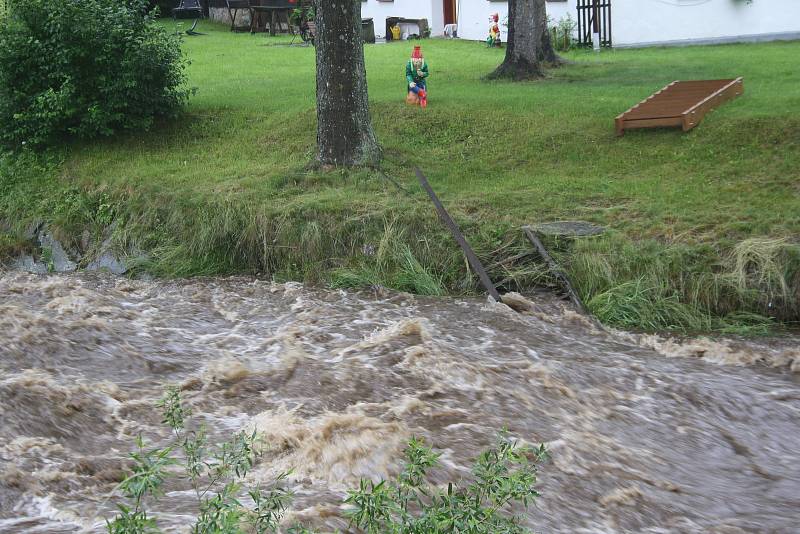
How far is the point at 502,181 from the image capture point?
12.0 meters

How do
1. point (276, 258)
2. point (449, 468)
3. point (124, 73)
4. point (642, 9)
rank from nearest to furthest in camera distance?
point (449, 468) < point (276, 258) < point (124, 73) < point (642, 9)

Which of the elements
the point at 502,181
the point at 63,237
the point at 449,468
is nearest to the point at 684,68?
the point at 502,181

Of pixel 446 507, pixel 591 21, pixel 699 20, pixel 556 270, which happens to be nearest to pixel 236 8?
pixel 591 21

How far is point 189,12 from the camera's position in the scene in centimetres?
3650

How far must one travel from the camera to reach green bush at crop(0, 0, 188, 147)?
14.3 metres

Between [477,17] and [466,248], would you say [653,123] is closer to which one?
[466,248]

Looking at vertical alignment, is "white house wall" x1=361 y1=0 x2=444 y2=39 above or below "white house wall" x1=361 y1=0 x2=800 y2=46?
above

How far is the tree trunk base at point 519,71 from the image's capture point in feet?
58.5

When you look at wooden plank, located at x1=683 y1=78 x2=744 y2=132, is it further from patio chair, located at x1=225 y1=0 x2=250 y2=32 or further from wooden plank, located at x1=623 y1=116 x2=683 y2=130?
patio chair, located at x1=225 y1=0 x2=250 y2=32

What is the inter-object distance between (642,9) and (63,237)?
16658 millimetres

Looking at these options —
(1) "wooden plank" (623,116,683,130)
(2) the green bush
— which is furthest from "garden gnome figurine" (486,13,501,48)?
(1) "wooden plank" (623,116,683,130)

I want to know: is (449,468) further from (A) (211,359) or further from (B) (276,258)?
(B) (276,258)

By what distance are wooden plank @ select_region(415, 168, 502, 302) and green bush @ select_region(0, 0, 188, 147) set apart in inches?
225

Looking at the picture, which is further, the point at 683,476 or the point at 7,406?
the point at 7,406
